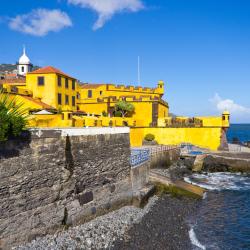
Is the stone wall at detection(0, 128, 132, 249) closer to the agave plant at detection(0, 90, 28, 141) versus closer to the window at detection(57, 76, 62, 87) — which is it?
the agave plant at detection(0, 90, 28, 141)

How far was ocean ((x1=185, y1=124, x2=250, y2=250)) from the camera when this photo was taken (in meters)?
17.0

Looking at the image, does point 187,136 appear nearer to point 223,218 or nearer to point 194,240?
point 223,218

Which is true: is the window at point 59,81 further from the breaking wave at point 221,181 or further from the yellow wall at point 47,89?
the breaking wave at point 221,181

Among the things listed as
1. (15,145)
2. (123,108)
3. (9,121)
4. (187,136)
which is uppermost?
(123,108)

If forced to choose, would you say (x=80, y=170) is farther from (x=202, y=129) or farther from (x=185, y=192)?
(x=202, y=129)

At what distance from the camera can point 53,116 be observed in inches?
1281

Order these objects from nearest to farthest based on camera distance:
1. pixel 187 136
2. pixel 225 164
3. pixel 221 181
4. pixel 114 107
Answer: pixel 221 181 → pixel 225 164 → pixel 187 136 → pixel 114 107

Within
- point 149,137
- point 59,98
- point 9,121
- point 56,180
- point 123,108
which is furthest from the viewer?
point 123,108

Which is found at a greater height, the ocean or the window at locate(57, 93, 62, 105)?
the window at locate(57, 93, 62, 105)

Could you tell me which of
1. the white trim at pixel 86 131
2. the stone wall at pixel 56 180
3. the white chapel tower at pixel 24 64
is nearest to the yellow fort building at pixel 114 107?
the white chapel tower at pixel 24 64

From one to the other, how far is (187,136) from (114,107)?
11.0 m

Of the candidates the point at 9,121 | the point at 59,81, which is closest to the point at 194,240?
the point at 9,121

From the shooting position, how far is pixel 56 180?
571 inches

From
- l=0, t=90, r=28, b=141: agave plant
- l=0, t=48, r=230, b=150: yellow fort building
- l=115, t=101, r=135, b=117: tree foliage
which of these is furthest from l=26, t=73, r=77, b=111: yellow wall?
l=0, t=90, r=28, b=141: agave plant
